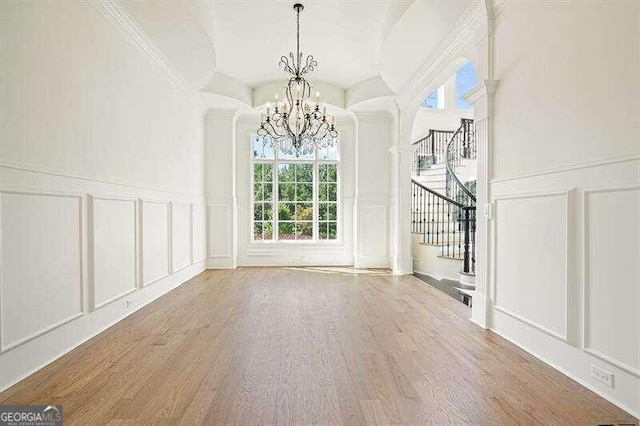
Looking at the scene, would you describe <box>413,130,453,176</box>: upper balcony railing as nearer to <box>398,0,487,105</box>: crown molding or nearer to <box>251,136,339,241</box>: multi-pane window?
<box>251,136,339,241</box>: multi-pane window

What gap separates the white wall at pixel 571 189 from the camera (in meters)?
2.20

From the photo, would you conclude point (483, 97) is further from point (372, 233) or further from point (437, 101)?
point (437, 101)

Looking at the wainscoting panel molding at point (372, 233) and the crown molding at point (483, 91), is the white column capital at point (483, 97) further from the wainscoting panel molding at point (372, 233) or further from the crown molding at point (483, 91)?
the wainscoting panel molding at point (372, 233)

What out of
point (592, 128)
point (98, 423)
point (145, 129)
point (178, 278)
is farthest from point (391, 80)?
point (98, 423)

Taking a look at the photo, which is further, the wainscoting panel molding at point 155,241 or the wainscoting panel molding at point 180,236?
the wainscoting panel molding at point 180,236

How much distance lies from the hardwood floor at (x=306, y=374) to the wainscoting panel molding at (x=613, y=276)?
0.33 m

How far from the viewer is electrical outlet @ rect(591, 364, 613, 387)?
7.54ft

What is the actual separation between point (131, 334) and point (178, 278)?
94.4 inches

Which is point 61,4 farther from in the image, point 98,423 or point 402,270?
point 402,270

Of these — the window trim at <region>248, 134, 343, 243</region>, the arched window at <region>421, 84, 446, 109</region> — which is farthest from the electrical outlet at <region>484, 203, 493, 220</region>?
the arched window at <region>421, 84, 446, 109</region>

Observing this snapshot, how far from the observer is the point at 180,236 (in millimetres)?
6027

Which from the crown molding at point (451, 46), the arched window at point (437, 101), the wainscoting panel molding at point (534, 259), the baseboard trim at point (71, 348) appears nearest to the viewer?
the baseboard trim at point (71, 348)

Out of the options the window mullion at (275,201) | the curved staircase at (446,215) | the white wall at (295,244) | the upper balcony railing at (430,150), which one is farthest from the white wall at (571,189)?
the upper balcony railing at (430,150)

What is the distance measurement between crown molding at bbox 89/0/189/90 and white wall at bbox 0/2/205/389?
32mm
